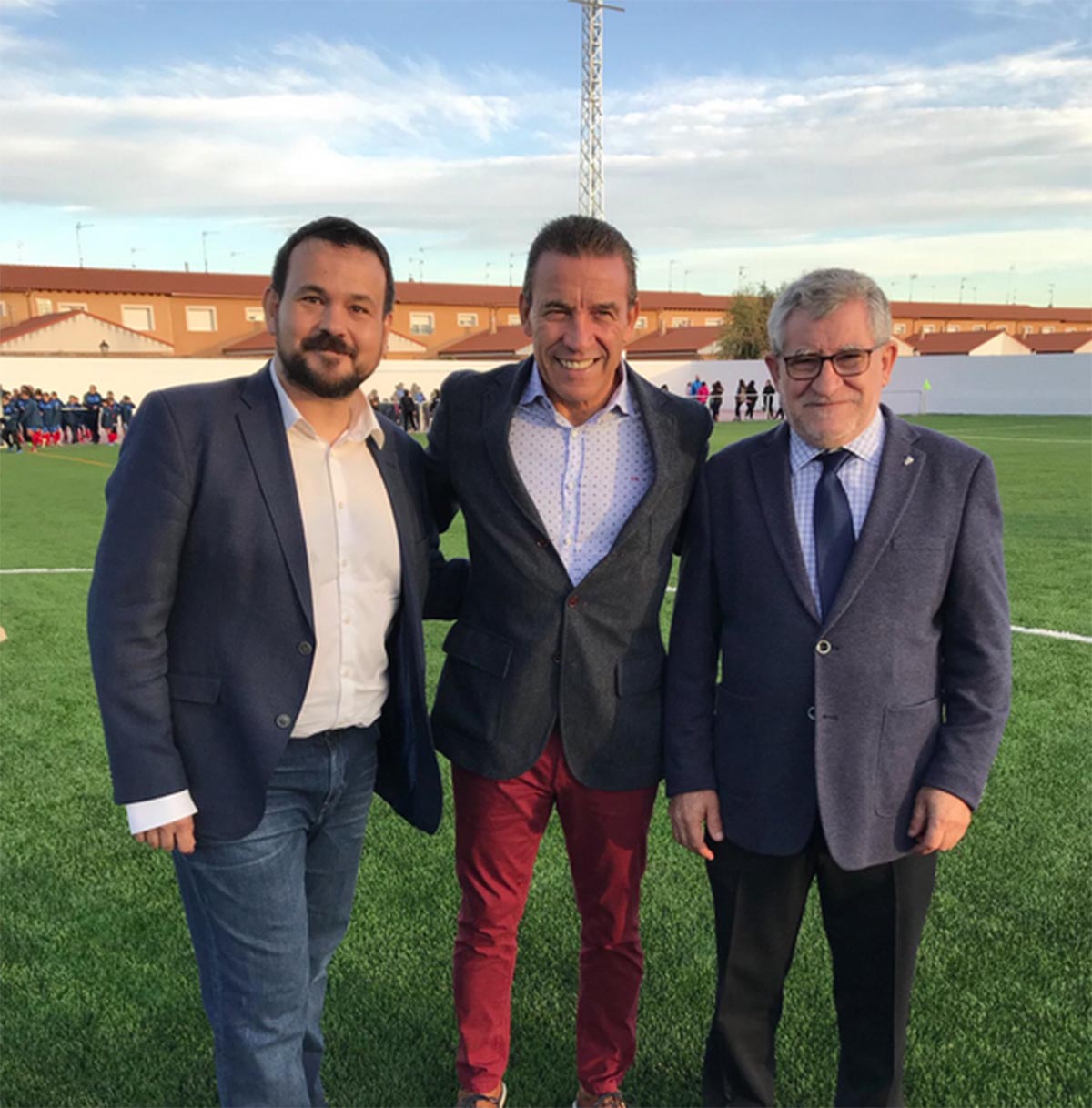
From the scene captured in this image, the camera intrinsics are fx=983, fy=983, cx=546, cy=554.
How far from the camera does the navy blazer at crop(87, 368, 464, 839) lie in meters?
1.99

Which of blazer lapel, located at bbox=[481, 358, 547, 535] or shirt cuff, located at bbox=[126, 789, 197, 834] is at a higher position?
blazer lapel, located at bbox=[481, 358, 547, 535]

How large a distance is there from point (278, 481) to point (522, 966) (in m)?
2.01

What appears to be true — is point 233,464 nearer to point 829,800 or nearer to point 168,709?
point 168,709

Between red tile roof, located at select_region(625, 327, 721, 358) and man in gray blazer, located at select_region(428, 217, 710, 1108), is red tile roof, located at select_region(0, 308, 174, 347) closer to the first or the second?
red tile roof, located at select_region(625, 327, 721, 358)

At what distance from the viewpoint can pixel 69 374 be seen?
1377 inches

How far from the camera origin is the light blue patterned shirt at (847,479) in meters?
2.25

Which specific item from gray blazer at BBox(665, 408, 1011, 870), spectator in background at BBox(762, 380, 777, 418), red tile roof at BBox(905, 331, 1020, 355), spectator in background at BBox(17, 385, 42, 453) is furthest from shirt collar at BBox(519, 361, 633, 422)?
red tile roof at BBox(905, 331, 1020, 355)

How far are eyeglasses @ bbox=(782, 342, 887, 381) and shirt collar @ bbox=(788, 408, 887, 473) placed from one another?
15cm

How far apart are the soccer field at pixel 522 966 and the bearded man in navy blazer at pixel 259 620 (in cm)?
81

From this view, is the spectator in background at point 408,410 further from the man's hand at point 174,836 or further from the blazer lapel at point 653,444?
the man's hand at point 174,836

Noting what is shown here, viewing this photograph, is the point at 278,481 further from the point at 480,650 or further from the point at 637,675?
the point at 637,675

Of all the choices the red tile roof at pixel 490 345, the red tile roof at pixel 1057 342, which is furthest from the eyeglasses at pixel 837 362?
the red tile roof at pixel 1057 342

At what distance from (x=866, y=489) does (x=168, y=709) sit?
161 cm

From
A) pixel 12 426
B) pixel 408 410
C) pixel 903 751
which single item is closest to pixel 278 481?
pixel 903 751
